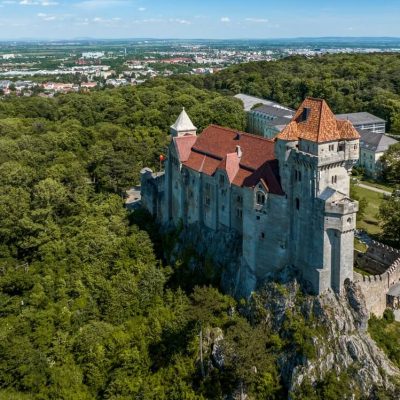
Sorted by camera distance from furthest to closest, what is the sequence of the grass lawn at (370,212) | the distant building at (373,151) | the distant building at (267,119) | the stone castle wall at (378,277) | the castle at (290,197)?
1. the distant building at (267,119)
2. the distant building at (373,151)
3. the grass lawn at (370,212)
4. the stone castle wall at (378,277)
5. the castle at (290,197)

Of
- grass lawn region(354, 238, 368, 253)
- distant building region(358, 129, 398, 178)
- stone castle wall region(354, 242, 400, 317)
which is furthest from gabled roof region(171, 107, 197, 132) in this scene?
distant building region(358, 129, 398, 178)

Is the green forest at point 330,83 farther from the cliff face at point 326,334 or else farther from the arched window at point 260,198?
the cliff face at point 326,334

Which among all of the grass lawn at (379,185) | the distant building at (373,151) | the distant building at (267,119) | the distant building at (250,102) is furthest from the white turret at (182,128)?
the distant building at (250,102)

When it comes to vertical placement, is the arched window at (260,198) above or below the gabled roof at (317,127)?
below

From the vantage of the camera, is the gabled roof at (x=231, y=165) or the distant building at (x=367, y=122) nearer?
the gabled roof at (x=231, y=165)

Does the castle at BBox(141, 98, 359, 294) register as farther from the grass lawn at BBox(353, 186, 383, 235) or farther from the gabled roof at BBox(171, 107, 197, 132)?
the grass lawn at BBox(353, 186, 383, 235)

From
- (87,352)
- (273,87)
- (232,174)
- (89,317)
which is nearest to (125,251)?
(89,317)

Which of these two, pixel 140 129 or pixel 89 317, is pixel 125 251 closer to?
pixel 89 317

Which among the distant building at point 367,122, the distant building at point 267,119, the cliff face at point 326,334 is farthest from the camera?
the distant building at point 367,122
